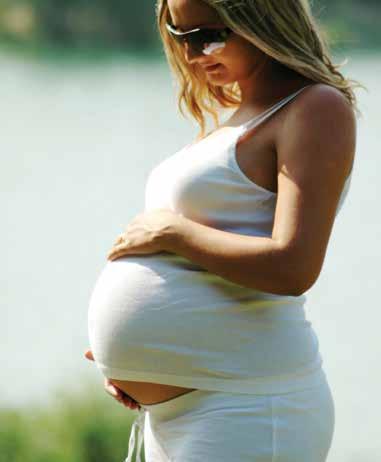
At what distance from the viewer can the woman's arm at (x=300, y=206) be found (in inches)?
64.6

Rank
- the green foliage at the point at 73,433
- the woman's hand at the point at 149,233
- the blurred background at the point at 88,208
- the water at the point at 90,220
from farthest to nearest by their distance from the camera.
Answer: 1. the water at the point at 90,220
2. the blurred background at the point at 88,208
3. the green foliage at the point at 73,433
4. the woman's hand at the point at 149,233

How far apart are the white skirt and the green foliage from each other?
2232 millimetres

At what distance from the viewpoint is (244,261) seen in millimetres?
1677

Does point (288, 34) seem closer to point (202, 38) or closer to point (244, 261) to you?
point (202, 38)

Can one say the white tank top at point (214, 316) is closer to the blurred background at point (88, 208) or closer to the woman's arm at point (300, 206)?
the woman's arm at point (300, 206)

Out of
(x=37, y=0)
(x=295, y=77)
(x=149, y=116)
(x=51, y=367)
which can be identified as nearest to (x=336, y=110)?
(x=295, y=77)

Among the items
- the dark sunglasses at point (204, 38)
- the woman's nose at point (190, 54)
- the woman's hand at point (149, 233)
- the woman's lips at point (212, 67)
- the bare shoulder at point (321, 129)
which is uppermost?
the dark sunglasses at point (204, 38)

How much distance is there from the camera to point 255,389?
1.72 meters

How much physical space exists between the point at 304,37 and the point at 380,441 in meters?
3.68

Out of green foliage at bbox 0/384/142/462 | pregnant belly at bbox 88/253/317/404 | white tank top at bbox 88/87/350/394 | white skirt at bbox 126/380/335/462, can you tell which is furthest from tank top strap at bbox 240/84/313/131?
green foliage at bbox 0/384/142/462

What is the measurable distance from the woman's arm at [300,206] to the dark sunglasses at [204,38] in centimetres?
19

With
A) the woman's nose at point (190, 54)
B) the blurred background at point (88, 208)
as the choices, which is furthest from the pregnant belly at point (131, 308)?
the blurred background at point (88, 208)

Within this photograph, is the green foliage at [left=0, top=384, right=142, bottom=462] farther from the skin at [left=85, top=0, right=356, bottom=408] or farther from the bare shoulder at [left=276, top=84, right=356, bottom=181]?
the bare shoulder at [left=276, top=84, right=356, bottom=181]

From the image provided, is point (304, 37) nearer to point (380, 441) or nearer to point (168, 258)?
point (168, 258)
